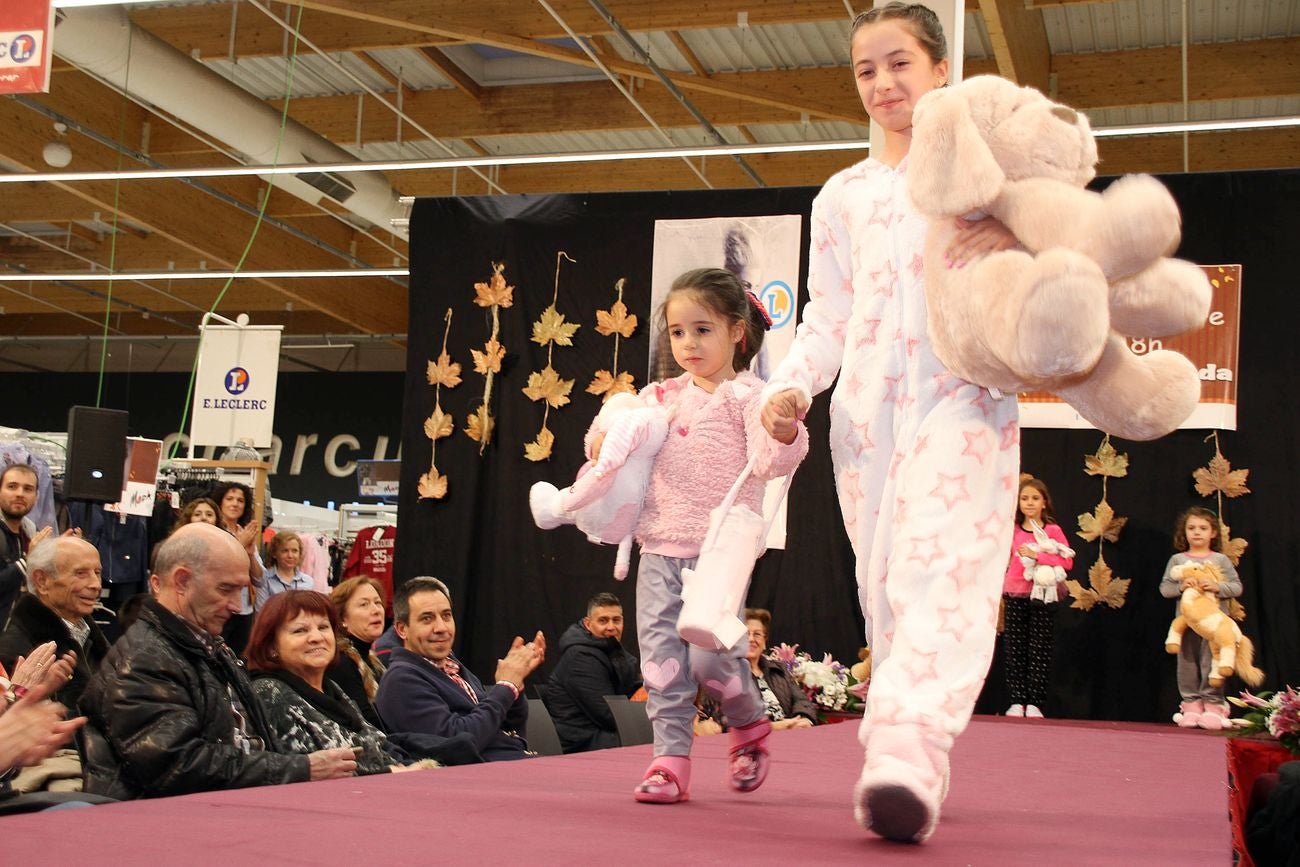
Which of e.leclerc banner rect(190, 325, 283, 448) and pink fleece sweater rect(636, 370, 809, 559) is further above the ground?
e.leclerc banner rect(190, 325, 283, 448)

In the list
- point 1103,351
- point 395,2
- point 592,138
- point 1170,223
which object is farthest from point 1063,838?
point 592,138

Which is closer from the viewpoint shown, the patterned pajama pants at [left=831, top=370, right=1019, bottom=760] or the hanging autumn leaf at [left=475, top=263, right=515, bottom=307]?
the patterned pajama pants at [left=831, top=370, right=1019, bottom=760]

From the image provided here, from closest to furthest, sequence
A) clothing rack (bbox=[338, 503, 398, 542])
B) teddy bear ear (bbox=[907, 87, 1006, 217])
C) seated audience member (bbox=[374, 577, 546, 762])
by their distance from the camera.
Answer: teddy bear ear (bbox=[907, 87, 1006, 217]) → seated audience member (bbox=[374, 577, 546, 762]) → clothing rack (bbox=[338, 503, 398, 542])

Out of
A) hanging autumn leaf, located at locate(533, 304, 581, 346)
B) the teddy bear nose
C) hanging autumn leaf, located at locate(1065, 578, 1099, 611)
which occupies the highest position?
hanging autumn leaf, located at locate(533, 304, 581, 346)

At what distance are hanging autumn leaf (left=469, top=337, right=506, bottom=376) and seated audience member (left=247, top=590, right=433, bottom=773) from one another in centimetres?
518

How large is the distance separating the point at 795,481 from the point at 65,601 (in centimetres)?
473

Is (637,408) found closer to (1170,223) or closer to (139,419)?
(1170,223)

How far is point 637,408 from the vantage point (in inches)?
106

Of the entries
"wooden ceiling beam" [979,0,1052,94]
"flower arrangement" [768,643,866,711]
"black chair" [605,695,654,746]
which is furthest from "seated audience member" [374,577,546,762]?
"wooden ceiling beam" [979,0,1052,94]

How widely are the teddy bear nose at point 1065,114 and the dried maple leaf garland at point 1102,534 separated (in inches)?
232

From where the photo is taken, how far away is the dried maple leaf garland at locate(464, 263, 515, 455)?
28.3 ft

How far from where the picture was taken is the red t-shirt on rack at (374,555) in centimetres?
996

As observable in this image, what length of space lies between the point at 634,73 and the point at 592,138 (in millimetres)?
2578

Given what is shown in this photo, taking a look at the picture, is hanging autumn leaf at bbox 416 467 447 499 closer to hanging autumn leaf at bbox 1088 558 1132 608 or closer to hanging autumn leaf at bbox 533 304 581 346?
hanging autumn leaf at bbox 533 304 581 346
